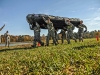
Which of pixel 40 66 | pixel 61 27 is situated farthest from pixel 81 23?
pixel 40 66

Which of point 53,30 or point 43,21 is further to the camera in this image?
point 43,21

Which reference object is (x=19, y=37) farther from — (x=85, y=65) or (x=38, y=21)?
(x=85, y=65)

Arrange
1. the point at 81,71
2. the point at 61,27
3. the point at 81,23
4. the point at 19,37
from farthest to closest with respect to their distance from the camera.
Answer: the point at 19,37 → the point at 81,23 → the point at 61,27 → the point at 81,71

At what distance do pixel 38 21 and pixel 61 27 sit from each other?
5617 millimetres

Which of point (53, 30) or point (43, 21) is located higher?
point (43, 21)

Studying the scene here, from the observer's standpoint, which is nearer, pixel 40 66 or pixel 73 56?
pixel 40 66

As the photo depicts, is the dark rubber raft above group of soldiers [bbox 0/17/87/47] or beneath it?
above

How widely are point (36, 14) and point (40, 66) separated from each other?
543 inches

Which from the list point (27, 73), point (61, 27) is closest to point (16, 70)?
point (27, 73)

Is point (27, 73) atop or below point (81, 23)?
below

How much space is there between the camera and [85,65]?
29.0ft

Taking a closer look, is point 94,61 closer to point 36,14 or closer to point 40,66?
point 40,66

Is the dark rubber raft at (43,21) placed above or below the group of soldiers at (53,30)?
above

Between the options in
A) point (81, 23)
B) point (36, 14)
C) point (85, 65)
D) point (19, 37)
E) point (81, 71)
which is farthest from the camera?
point (19, 37)
